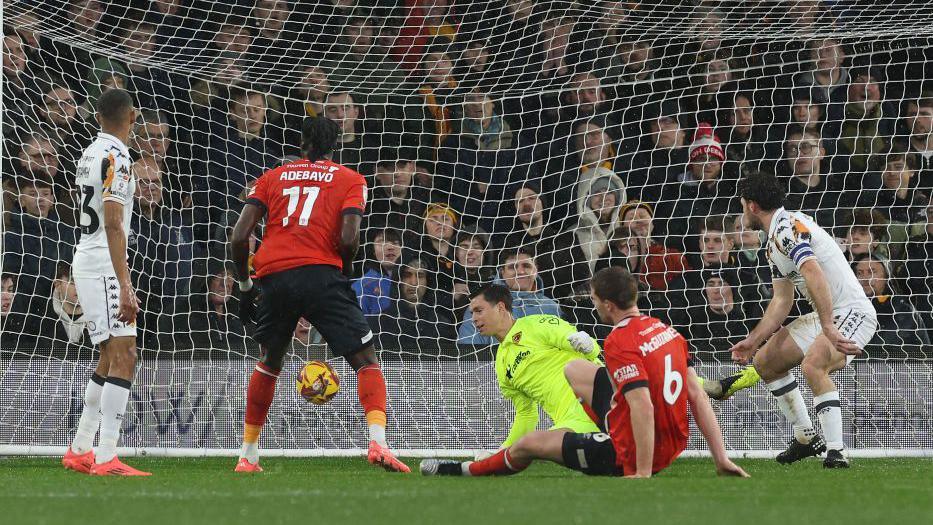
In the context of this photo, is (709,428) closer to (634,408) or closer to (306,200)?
(634,408)

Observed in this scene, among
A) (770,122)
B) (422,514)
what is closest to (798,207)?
(770,122)

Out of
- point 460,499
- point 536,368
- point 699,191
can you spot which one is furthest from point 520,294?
point 460,499

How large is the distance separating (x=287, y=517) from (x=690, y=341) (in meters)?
5.47

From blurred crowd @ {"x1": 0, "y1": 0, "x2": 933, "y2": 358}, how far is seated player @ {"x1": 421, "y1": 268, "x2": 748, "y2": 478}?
10.8 ft

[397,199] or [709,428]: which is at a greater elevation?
[397,199]

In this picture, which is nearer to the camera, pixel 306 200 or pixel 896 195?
pixel 306 200

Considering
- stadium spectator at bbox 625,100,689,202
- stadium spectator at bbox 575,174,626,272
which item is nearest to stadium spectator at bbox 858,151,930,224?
stadium spectator at bbox 625,100,689,202

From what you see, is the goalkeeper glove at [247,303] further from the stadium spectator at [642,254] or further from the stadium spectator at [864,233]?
the stadium spectator at [864,233]

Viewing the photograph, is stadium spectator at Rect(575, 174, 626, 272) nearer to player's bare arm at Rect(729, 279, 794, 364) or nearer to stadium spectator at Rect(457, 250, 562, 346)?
stadium spectator at Rect(457, 250, 562, 346)

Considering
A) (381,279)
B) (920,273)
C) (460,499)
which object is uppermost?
(920,273)

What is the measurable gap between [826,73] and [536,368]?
4778 mm

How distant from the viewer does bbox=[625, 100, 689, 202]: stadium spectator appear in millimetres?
9641

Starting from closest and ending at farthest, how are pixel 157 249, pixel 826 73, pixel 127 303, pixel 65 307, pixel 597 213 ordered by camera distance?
pixel 127 303 → pixel 65 307 → pixel 157 249 → pixel 597 213 → pixel 826 73

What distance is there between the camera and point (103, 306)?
5898 millimetres
